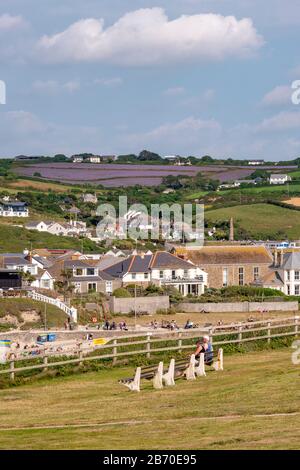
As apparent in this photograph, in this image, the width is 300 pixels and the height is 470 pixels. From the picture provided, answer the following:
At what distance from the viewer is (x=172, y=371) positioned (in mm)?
27094

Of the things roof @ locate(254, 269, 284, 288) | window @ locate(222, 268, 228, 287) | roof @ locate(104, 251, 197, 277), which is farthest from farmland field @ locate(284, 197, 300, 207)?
roof @ locate(104, 251, 197, 277)

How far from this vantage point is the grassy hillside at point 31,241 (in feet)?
352

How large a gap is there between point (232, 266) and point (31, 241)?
1117 inches

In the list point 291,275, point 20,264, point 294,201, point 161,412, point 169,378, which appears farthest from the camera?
point 294,201

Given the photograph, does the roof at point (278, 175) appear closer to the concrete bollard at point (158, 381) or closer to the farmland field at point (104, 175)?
the farmland field at point (104, 175)

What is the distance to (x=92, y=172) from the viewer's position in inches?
7633

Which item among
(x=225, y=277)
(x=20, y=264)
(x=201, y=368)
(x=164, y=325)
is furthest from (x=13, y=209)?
(x=201, y=368)

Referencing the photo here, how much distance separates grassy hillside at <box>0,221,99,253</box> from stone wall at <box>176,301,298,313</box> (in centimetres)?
3240

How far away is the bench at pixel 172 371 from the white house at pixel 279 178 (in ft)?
496

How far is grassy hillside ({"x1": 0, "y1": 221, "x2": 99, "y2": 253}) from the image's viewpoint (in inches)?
4220

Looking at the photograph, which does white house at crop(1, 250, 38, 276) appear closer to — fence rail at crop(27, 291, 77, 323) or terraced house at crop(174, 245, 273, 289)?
terraced house at crop(174, 245, 273, 289)

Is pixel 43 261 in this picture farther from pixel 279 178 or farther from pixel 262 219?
pixel 279 178
